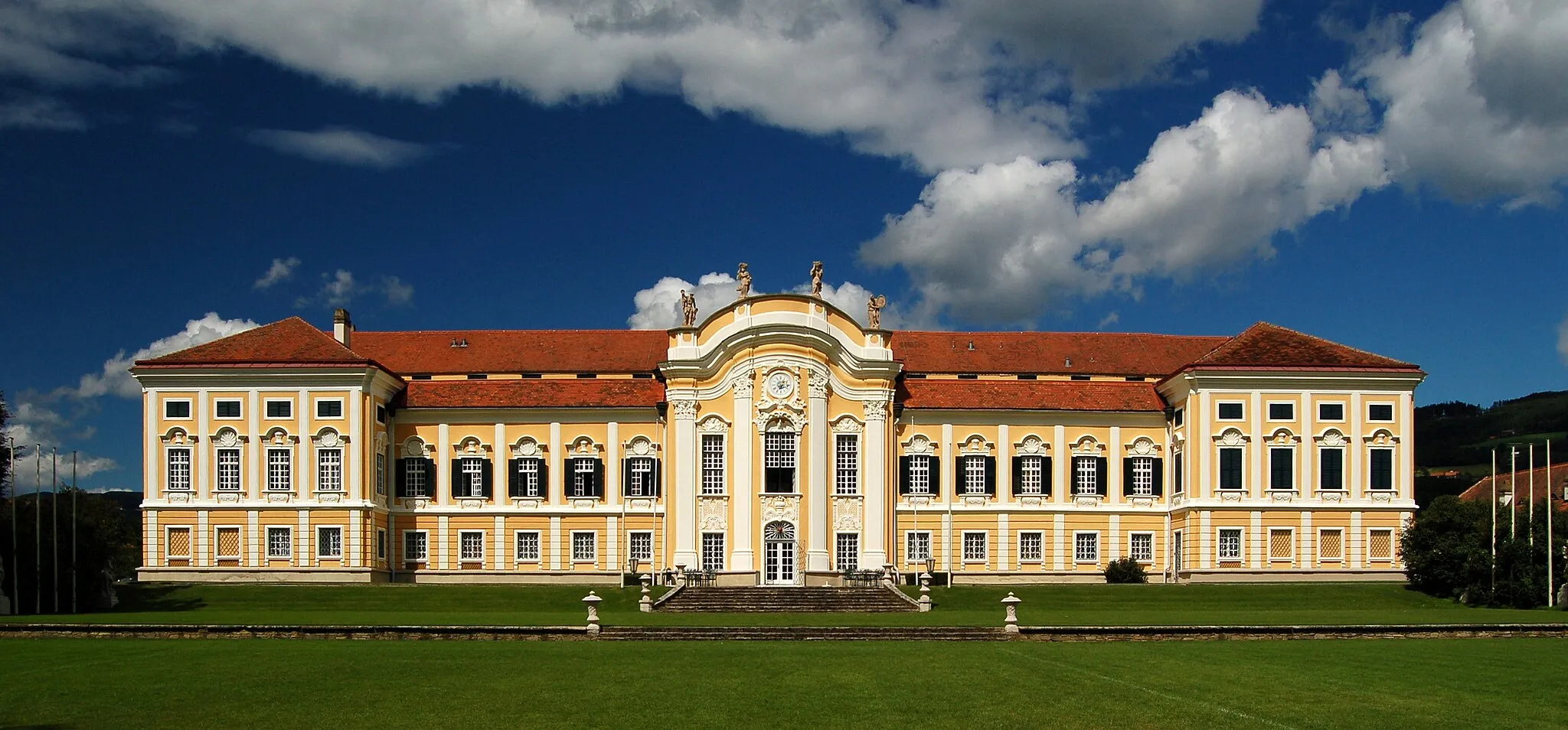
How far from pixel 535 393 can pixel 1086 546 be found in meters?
22.1

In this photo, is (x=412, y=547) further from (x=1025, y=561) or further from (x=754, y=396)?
(x=1025, y=561)

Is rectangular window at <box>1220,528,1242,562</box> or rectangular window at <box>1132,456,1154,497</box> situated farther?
rectangular window at <box>1132,456,1154,497</box>

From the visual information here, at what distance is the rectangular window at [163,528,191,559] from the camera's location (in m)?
55.8

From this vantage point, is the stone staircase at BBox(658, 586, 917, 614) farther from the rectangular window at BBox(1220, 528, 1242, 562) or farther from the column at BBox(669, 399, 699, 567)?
the rectangular window at BBox(1220, 528, 1242, 562)

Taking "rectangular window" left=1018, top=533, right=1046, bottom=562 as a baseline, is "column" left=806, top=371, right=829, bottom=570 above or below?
above

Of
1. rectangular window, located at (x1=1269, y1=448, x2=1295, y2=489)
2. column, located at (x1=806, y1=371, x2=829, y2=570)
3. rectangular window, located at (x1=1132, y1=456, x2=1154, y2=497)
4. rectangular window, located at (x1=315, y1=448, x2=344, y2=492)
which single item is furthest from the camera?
rectangular window, located at (x1=1132, y1=456, x2=1154, y2=497)

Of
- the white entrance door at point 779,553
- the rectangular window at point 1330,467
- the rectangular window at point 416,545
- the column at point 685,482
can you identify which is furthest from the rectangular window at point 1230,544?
the rectangular window at point 416,545

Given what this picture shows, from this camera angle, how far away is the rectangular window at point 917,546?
5747 centimetres

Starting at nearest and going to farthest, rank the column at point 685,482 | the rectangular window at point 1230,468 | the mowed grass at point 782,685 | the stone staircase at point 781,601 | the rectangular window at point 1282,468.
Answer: the mowed grass at point 782,685 → the stone staircase at point 781,601 → the column at point 685,482 → the rectangular window at point 1230,468 → the rectangular window at point 1282,468

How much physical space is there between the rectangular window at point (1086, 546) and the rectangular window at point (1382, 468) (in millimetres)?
10329

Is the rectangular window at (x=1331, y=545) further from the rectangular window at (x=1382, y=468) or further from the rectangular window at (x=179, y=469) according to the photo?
the rectangular window at (x=179, y=469)

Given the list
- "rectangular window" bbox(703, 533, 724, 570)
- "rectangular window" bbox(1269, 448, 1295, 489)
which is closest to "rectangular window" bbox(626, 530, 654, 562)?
"rectangular window" bbox(703, 533, 724, 570)

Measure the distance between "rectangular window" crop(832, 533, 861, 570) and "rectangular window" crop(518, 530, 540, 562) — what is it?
1158 centimetres

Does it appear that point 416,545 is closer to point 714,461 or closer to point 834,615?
point 714,461
